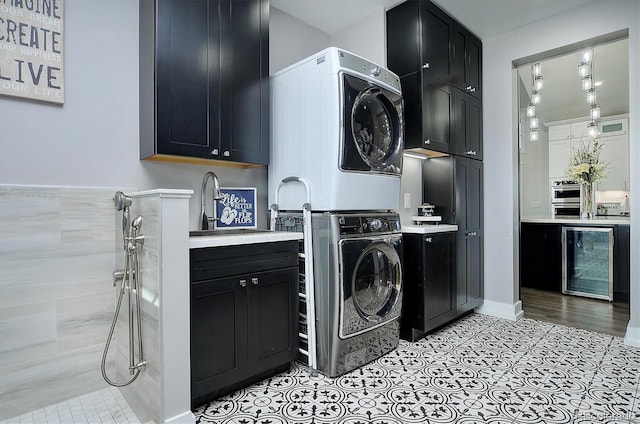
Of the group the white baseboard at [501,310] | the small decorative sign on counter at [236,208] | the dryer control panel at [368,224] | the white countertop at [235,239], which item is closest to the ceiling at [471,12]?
the small decorative sign on counter at [236,208]

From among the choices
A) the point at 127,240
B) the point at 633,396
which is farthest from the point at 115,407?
the point at 633,396

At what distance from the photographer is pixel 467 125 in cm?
351

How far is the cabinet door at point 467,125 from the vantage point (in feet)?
11.0

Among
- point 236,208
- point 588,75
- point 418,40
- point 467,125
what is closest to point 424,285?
point 236,208

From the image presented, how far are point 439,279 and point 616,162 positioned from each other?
6166 mm

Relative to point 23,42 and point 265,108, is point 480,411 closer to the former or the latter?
point 265,108

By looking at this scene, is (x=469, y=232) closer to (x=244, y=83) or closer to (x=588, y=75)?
(x=588, y=75)

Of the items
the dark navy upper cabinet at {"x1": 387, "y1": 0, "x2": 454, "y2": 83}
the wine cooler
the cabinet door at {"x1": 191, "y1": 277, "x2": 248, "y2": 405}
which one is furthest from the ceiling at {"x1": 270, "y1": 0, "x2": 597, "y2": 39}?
the wine cooler

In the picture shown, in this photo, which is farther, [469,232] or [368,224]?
[469,232]

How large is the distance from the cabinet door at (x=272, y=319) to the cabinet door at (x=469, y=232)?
1794 millimetres

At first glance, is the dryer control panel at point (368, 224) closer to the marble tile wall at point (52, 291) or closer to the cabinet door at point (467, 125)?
the cabinet door at point (467, 125)

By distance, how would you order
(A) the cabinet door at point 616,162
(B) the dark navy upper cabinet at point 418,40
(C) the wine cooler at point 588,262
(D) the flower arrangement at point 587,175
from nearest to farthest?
(B) the dark navy upper cabinet at point 418,40 → (C) the wine cooler at point 588,262 → (D) the flower arrangement at point 587,175 → (A) the cabinet door at point 616,162

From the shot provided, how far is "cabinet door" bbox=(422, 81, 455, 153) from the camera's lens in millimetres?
2982

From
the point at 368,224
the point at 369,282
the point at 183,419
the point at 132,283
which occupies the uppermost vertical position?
the point at 368,224
